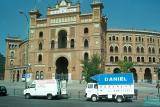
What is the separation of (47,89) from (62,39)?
117 ft

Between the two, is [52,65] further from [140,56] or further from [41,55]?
[140,56]

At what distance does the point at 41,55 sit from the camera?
6956cm

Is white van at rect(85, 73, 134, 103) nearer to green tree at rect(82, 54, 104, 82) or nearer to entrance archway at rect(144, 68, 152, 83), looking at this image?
green tree at rect(82, 54, 104, 82)

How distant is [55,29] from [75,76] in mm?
12120

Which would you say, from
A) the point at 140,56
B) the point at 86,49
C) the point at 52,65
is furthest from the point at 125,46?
the point at 52,65

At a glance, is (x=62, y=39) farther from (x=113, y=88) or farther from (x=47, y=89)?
(x=113, y=88)

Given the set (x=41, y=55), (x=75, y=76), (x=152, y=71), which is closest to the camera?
(x=75, y=76)

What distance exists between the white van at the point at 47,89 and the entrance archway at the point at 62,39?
32464 mm

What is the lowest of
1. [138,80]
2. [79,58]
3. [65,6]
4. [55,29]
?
[138,80]

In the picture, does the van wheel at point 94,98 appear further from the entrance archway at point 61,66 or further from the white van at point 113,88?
the entrance archway at point 61,66

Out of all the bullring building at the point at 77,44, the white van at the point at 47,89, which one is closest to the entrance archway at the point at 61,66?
the bullring building at the point at 77,44

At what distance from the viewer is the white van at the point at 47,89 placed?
118ft

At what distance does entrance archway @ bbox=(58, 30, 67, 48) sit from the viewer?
6950 centimetres

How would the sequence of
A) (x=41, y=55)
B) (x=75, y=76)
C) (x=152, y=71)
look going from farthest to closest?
(x=152, y=71), (x=41, y=55), (x=75, y=76)
